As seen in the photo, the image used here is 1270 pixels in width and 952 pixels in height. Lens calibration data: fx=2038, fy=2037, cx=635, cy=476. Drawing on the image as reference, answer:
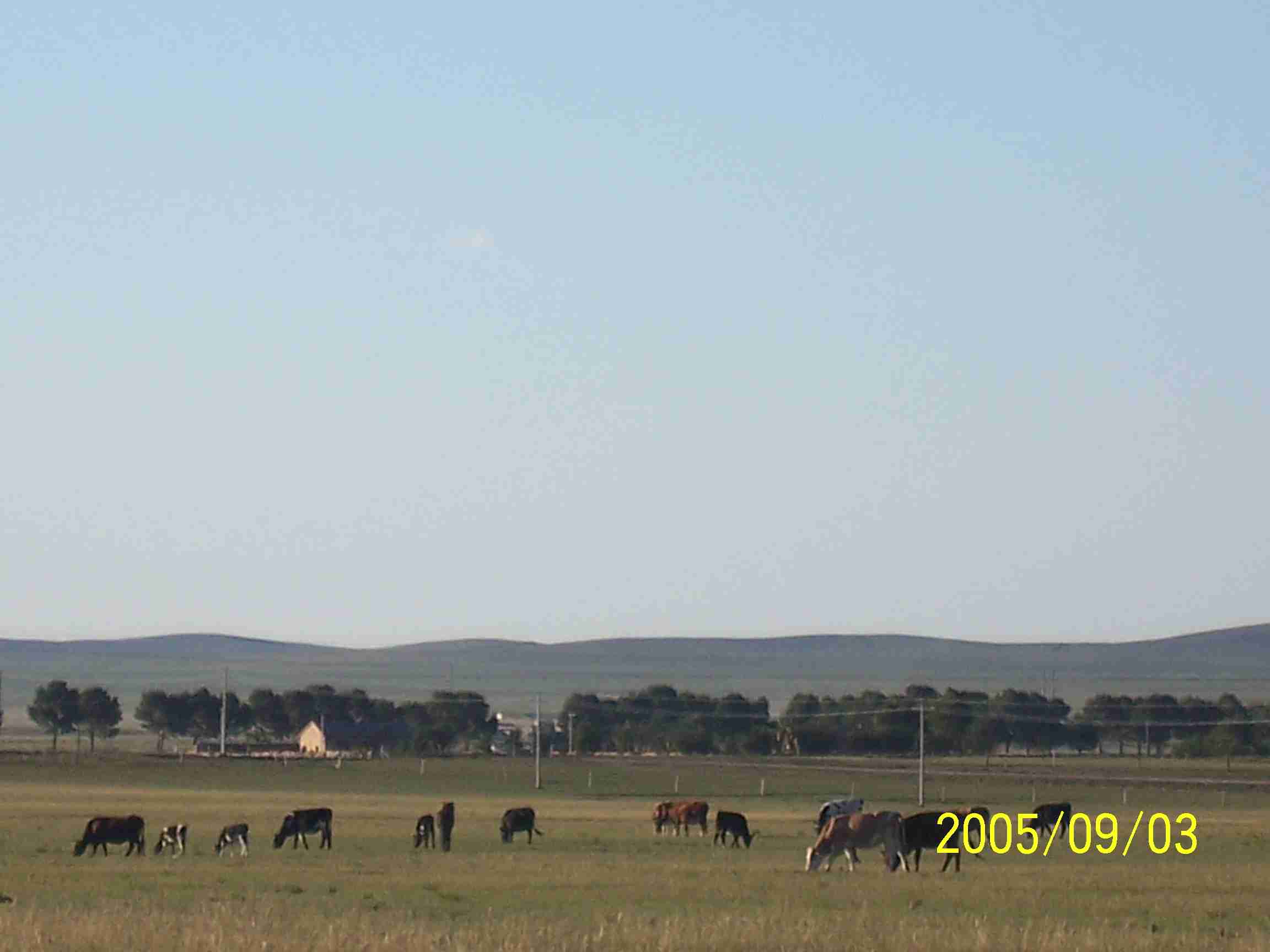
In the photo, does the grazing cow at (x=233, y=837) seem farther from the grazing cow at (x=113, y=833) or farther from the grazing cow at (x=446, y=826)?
the grazing cow at (x=446, y=826)

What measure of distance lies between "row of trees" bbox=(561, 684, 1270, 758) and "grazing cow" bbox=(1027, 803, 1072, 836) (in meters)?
88.2

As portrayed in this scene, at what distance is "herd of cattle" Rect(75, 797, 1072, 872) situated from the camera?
124 feet

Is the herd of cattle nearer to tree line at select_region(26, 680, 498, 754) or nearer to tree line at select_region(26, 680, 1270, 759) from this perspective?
tree line at select_region(26, 680, 1270, 759)

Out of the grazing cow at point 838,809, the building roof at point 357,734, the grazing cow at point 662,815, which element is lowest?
the building roof at point 357,734

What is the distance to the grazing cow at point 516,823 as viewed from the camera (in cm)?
4712

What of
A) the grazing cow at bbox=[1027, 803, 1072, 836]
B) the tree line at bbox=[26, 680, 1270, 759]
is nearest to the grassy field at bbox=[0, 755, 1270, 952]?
the grazing cow at bbox=[1027, 803, 1072, 836]

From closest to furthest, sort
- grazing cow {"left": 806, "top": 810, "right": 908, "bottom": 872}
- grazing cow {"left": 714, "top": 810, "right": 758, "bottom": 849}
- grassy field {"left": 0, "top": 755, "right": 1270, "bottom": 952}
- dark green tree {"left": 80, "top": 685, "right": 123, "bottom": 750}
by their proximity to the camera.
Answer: grassy field {"left": 0, "top": 755, "right": 1270, "bottom": 952}
grazing cow {"left": 806, "top": 810, "right": 908, "bottom": 872}
grazing cow {"left": 714, "top": 810, "right": 758, "bottom": 849}
dark green tree {"left": 80, "top": 685, "right": 123, "bottom": 750}

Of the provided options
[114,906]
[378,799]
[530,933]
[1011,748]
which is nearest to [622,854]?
[114,906]

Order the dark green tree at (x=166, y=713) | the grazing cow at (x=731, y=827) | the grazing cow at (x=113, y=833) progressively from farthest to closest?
the dark green tree at (x=166, y=713)
the grazing cow at (x=731, y=827)
the grazing cow at (x=113, y=833)

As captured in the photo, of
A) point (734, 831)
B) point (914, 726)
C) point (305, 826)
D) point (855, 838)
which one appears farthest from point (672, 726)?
point (855, 838)

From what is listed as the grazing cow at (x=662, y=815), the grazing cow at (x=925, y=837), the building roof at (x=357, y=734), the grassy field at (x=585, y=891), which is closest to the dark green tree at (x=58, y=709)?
the building roof at (x=357, y=734)

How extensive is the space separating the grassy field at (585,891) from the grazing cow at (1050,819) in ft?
9.03

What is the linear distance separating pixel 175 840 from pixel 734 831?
1235 cm

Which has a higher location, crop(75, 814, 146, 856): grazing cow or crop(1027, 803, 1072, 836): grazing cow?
crop(1027, 803, 1072, 836): grazing cow
